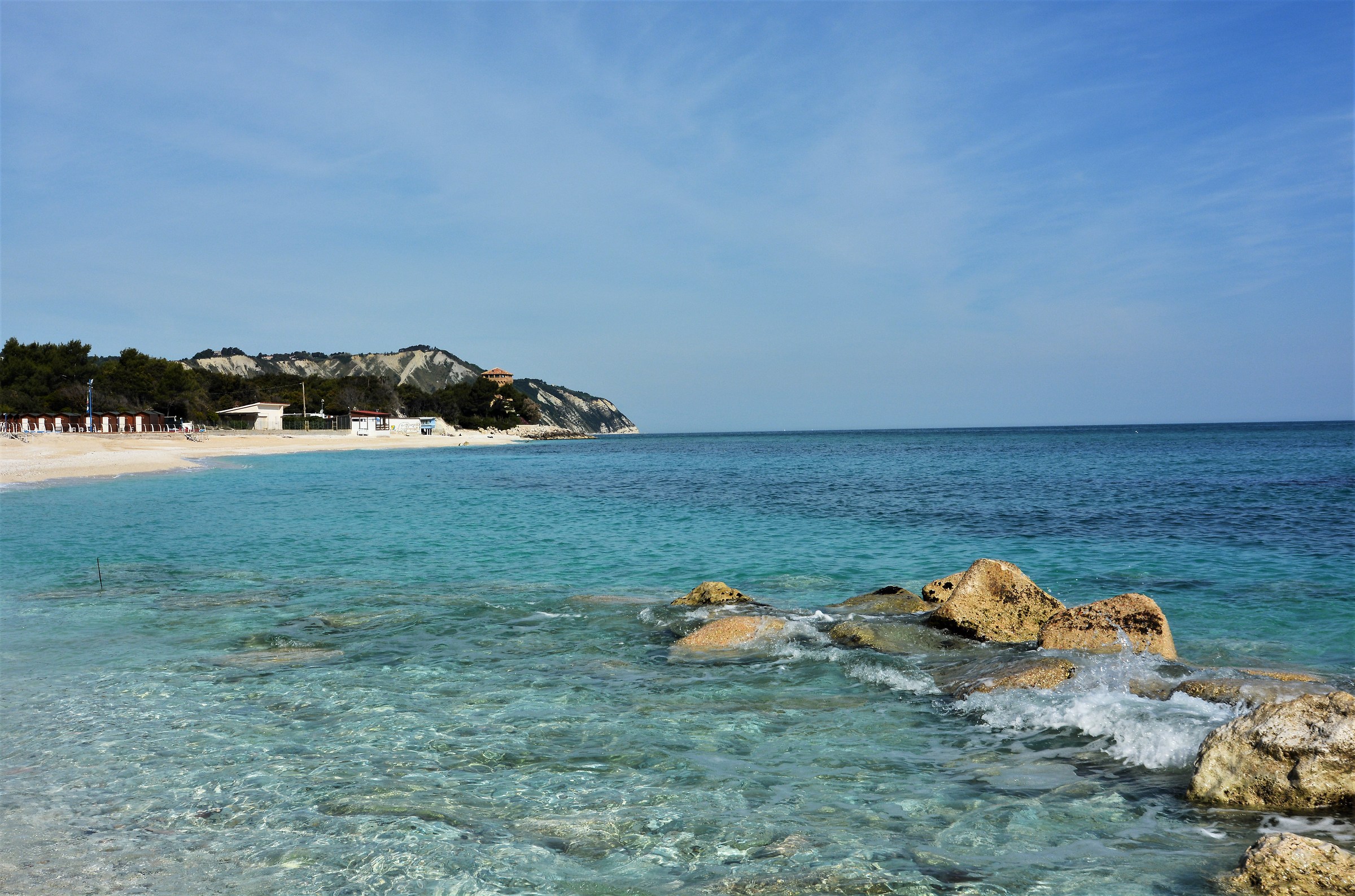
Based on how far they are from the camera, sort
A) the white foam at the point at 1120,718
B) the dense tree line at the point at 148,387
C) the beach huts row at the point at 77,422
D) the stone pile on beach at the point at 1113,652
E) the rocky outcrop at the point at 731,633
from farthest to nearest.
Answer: the dense tree line at the point at 148,387 < the beach huts row at the point at 77,422 < the rocky outcrop at the point at 731,633 < the white foam at the point at 1120,718 < the stone pile on beach at the point at 1113,652

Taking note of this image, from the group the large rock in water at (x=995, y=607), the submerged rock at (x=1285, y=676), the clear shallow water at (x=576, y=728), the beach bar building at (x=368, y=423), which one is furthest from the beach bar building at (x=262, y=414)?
the submerged rock at (x=1285, y=676)

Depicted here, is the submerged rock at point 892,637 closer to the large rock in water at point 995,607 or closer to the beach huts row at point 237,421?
the large rock in water at point 995,607

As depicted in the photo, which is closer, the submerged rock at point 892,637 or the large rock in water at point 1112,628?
the large rock in water at point 1112,628

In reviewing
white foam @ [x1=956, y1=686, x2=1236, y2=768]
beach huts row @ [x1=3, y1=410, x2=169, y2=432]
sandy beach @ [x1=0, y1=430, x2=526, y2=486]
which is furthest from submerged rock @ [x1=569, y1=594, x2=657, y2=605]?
beach huts row @ [x1=3, y1=410, x2=169, y2=432]

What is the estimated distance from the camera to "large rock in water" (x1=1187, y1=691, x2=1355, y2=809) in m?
5.24

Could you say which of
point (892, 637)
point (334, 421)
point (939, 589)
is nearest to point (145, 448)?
point (334, 421)

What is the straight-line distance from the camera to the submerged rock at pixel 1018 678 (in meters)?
7.82

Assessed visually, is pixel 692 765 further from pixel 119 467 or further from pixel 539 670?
pixel 119 467

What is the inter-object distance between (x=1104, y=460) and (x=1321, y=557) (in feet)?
165

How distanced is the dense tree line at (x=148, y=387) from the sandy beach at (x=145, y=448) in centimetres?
1330

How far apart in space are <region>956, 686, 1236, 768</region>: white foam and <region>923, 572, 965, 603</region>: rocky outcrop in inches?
163

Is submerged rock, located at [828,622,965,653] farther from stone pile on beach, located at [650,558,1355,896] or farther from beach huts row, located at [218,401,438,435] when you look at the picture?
beach huts row, located at [218,401,438,435]

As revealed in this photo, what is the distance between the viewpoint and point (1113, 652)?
8586mm

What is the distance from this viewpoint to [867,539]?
2106 cm
